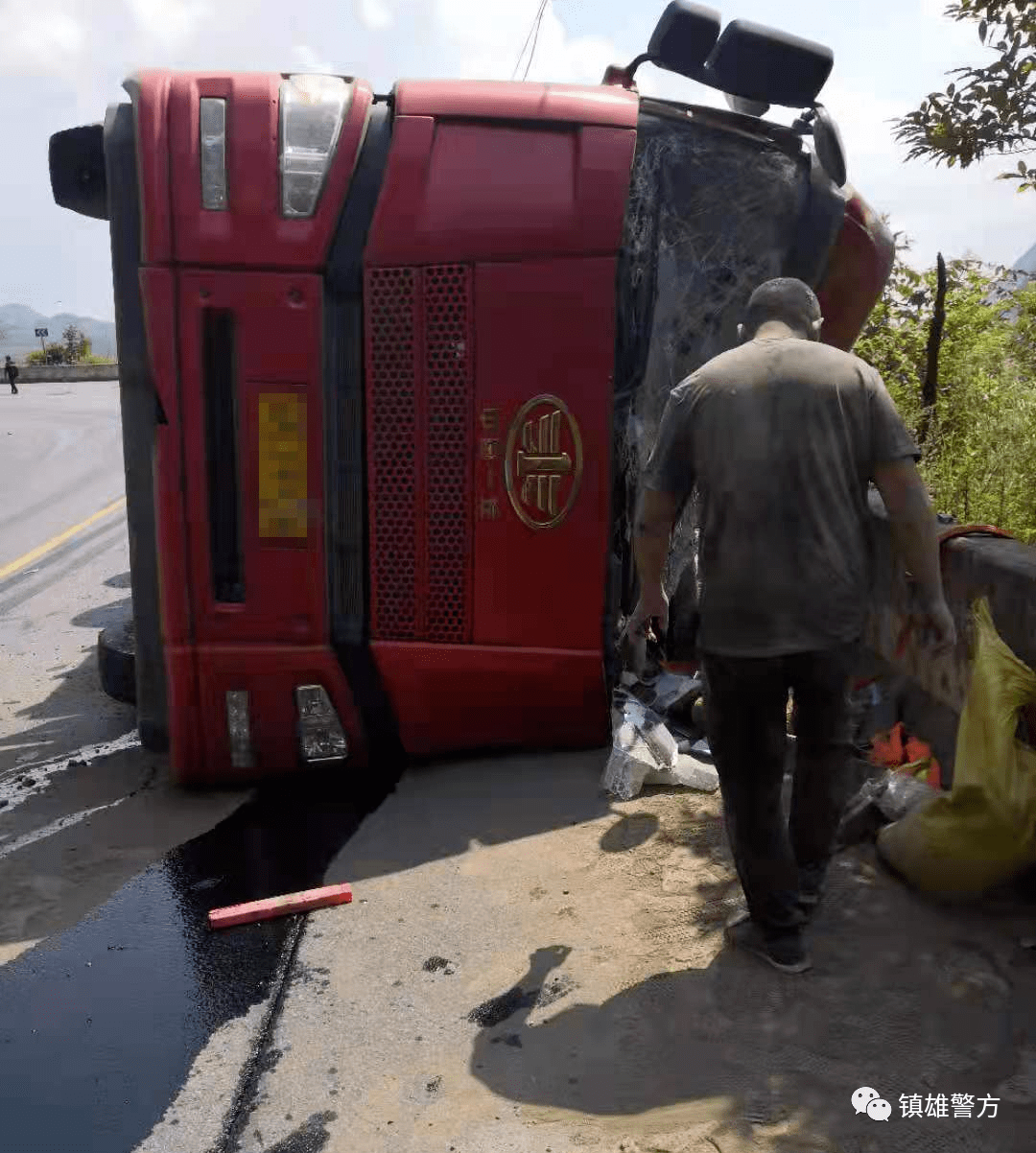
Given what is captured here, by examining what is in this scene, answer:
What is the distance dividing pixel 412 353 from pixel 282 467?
624 millimetres

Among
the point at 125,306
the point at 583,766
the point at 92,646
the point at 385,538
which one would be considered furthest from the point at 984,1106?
the point at 92,646

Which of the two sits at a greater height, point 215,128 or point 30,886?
point 215,128

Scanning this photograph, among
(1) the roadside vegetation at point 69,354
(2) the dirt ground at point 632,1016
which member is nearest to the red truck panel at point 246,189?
(2) the dirt ground at point 632,1016

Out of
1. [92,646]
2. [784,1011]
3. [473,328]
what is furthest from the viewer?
[92,646]

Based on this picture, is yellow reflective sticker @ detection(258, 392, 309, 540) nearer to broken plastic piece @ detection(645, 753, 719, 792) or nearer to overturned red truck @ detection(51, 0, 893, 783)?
overturned red truck @ detection(51, 0, 893, 783)

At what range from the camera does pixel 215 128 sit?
3.77 meters

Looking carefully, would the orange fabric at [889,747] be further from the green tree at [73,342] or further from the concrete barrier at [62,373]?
the green tree at [73,342]

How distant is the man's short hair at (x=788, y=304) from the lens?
2.67 meters

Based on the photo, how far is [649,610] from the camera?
Result: 278cm

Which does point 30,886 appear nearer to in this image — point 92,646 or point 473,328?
point 473,328

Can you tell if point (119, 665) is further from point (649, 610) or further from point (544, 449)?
point (649, 610)

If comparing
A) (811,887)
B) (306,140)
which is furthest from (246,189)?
(811,887)

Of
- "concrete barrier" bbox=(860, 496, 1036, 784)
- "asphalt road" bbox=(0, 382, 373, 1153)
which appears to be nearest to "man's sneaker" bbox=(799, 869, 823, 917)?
"concrete barrier" bbox=(860, 496, 1036, 784)

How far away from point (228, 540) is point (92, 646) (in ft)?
9.85
